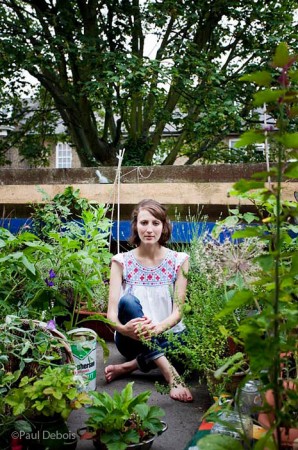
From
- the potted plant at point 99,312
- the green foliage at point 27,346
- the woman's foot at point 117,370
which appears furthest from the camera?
the potted plant at point 99,312

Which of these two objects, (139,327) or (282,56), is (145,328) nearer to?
(139,327)

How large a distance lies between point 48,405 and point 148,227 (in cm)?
136

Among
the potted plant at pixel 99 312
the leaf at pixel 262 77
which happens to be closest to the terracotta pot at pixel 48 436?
the leaf at pixel 262 77

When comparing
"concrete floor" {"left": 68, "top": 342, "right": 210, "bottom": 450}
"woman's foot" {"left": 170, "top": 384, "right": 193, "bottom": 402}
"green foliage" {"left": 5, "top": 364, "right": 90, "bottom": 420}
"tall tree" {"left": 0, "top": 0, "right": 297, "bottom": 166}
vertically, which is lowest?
"concrete floor" {"left": 68, "top": 342, "right": 210, "bottom": 450}

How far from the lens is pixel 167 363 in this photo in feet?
8.32

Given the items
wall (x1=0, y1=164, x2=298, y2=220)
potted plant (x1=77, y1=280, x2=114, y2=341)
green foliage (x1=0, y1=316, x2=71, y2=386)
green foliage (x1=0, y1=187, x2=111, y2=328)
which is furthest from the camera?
wall (x1=0, y1=164, x2=298, y2=220)

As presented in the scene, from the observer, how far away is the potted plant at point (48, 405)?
1729 mm

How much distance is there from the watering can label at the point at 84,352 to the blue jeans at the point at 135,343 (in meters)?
0.33

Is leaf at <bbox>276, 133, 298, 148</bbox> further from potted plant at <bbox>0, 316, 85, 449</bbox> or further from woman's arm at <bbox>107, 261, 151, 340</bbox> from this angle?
woman's arm at <bbox>107, 261, 151, 340</bbox>

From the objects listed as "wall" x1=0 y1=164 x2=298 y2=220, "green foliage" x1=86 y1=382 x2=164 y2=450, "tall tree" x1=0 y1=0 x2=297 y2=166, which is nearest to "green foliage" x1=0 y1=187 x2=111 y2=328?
"green foliage" x1=86 y1=382 x2=164 y2=450

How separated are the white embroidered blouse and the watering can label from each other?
0.60 meters

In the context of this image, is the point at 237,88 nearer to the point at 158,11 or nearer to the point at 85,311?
the point at 158,11

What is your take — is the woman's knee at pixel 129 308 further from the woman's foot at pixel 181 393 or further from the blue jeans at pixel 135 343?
the woman's foot at pixel 181 393

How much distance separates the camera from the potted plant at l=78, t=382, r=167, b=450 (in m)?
1.68
